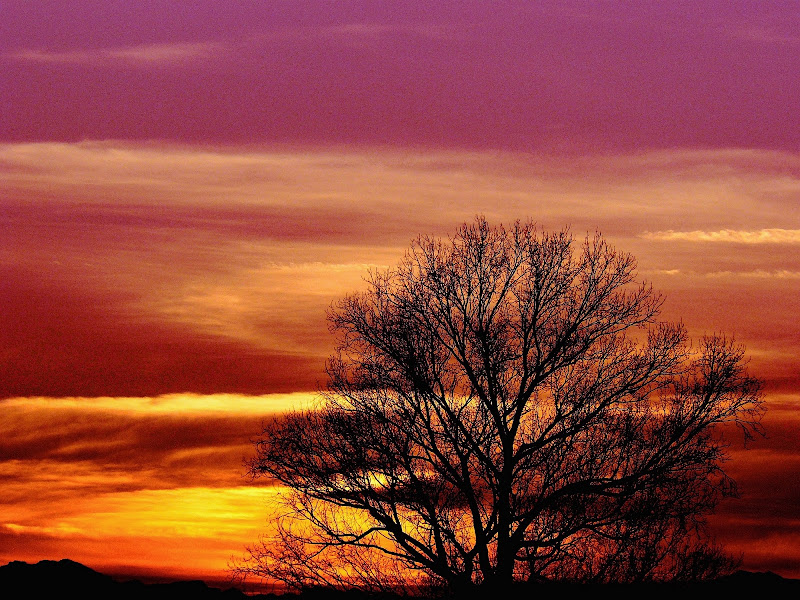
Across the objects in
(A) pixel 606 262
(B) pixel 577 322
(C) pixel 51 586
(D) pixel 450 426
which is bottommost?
(C) pixel 51 586

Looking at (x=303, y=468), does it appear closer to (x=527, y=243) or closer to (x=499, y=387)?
(x=499, y=387)

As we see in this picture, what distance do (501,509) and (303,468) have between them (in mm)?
4274

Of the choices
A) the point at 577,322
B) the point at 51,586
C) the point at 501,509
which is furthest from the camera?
the point at 51,586

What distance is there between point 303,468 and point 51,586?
151 feet

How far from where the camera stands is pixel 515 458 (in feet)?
65.7

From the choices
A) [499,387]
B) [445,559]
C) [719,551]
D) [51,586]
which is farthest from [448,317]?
[51,586]

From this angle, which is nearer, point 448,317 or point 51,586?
point 448,317

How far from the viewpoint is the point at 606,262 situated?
21.7 metres

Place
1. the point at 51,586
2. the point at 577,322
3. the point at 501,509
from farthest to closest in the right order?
the point at 51,586 → the point at 577,322 → the point at 501,509

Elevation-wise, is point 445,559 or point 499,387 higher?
point 499,387

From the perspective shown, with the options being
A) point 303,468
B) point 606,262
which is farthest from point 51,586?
point 606,262

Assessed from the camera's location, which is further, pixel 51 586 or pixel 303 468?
pixel 51 586

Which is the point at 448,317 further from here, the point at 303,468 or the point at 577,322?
the point at 303,468

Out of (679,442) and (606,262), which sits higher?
(606,262)
